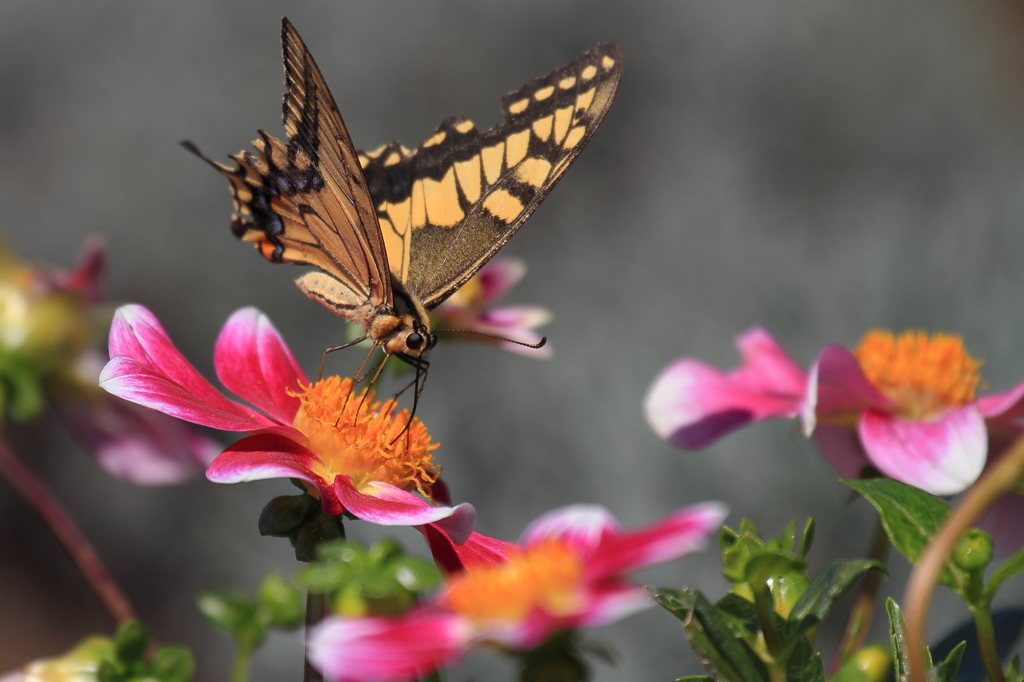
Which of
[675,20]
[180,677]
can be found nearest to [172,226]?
[675,20]

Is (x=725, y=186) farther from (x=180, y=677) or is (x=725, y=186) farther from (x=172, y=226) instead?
(x=180, y=677)

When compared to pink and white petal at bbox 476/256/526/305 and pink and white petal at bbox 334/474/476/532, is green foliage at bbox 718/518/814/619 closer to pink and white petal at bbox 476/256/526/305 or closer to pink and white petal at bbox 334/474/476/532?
pink and white petal at bbox 334/474/476/532

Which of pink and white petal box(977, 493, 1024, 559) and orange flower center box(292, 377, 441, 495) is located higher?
orange flower center box(292, 377, 441, 495)

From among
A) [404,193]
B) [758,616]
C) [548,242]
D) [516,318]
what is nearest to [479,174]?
[404,193]

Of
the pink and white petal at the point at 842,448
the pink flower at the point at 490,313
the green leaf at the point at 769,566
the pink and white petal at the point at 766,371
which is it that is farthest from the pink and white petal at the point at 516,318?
the green leaf at the point at 769,566

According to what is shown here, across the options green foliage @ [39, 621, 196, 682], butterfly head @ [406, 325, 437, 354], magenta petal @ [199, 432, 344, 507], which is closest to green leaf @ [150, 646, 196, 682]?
green foliage @ [39, 621, 196, 682]

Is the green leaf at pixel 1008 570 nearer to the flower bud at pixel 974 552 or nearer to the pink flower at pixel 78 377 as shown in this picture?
the flower bud at pixel 974 552

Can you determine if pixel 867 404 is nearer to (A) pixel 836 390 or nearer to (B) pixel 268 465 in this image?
(A) pixel 836 390
